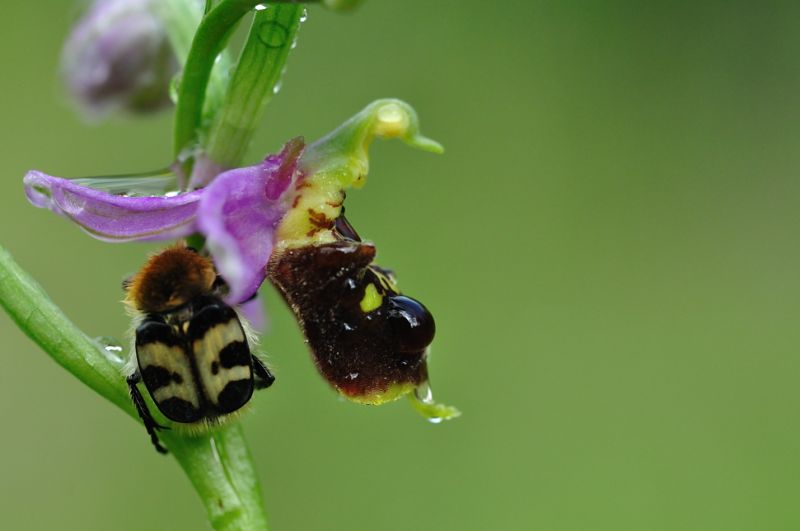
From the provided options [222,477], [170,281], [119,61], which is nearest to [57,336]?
[170,281]

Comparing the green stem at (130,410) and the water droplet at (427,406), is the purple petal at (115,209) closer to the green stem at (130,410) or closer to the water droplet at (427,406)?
the green stem at (130,410)

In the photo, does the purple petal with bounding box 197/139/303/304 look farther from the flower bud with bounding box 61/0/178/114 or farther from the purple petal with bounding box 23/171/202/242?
the flower bud with bounding box 61/0/178/114

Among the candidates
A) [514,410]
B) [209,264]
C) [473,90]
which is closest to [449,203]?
[473,90]

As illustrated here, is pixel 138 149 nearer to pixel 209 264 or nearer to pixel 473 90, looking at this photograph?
pixel 473 90

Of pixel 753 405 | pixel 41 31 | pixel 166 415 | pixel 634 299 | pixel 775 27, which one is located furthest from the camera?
pixel 775 27

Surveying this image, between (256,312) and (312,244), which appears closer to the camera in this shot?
(312,244)

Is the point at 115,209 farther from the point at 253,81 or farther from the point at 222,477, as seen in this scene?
the point at 222,477
